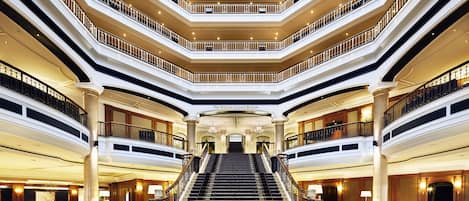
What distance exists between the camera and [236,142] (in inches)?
1131

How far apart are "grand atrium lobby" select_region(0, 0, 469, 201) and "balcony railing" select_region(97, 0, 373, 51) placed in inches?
4.6

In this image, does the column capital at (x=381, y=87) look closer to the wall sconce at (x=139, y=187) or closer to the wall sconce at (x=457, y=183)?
the wall sconce at (x=457, y=183)

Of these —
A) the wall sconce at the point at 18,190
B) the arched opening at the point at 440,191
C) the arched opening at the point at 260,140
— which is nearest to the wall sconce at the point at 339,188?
the arched opening at the point at 440,191

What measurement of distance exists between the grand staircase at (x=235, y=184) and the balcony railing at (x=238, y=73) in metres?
5.09

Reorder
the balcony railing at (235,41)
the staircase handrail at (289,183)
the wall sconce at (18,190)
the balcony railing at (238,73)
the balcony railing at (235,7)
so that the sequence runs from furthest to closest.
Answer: the balcony railing at (235,7), the balcony railing at (235,41), the wall sconce at (18,190), the balcony railing at (238,73), the staircase handrail at (289,183)

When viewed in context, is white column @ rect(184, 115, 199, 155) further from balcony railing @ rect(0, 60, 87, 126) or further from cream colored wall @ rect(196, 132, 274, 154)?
cream colored wall @ rect(196, 132, 274, 154)

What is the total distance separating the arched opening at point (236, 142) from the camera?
28.5 meters

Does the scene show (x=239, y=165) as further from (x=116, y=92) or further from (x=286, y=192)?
(x=116, y=92)

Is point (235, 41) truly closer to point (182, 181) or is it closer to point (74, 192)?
point (182, 181)

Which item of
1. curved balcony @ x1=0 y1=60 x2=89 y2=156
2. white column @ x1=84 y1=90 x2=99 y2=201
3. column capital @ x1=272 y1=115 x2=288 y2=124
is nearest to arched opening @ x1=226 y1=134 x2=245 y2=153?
column capital @ x1=272 y1=115 x2=288 y2=124

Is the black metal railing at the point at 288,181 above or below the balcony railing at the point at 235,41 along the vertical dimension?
below

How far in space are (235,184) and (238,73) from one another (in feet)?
28.1

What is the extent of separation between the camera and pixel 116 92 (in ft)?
55.7

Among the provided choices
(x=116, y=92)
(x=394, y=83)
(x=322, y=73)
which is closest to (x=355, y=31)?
(x=322, y=73)
